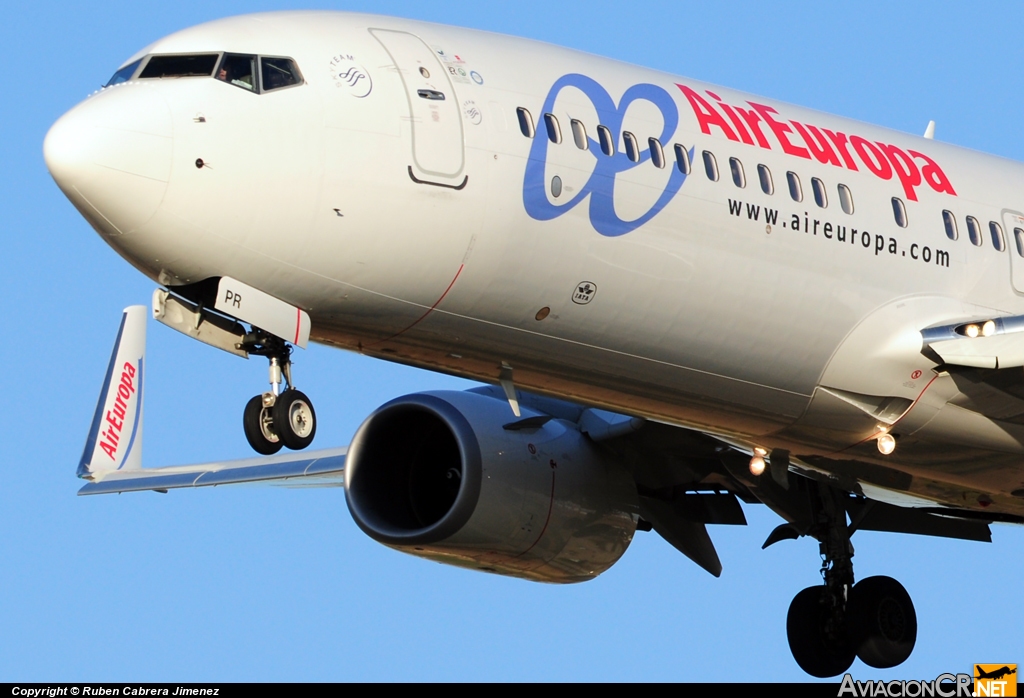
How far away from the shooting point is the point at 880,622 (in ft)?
78.7

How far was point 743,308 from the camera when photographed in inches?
736

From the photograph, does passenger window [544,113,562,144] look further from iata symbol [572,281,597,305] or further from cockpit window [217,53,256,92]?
cockpit window [217,53,256,92]

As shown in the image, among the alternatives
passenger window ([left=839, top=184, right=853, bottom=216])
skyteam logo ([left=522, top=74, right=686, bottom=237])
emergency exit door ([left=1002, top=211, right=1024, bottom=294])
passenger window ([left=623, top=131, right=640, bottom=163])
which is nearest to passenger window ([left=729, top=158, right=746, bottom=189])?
skyteam logo ([left=522, top=74, right=686, bottom=237])

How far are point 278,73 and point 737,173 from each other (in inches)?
191

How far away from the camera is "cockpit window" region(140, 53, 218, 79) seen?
53.6ft

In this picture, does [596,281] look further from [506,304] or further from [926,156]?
[926,156]

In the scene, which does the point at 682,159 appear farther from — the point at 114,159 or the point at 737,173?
the point at 114,159

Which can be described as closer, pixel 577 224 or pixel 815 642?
pixel 577 224

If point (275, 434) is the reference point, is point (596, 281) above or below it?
above

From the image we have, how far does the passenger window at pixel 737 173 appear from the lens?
1881 centimetres

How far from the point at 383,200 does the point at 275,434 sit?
2.15 metres

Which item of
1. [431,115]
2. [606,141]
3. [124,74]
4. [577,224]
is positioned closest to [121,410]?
[124,74]

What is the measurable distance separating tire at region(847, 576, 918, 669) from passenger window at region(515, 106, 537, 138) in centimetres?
928

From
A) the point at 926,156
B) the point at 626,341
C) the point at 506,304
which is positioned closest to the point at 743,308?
the point at 626,341
